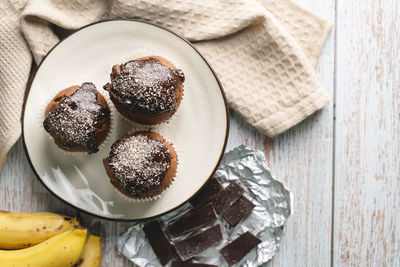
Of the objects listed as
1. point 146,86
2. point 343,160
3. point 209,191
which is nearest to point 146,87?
point 146,86

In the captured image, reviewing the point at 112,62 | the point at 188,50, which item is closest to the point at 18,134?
the point at 112,62

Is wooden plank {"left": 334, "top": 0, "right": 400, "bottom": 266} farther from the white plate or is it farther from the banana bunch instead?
the banana bunch

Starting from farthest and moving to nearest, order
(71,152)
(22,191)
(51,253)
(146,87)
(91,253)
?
(22,191) < (91,253) < (71,152) < (51,253) < (146,87)

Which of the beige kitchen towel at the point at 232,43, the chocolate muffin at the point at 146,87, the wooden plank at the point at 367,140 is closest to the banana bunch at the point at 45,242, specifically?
the beige kitchen towel at the point at 232,43

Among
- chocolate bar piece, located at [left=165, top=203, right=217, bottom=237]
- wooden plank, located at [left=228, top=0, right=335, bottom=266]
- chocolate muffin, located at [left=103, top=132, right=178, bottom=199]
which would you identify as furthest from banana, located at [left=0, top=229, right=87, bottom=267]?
wooden plank, located at [left=228, top=0, right=335, bottom=266]

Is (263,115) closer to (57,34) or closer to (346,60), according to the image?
(346,60)

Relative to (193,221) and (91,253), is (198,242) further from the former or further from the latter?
(91,253)
